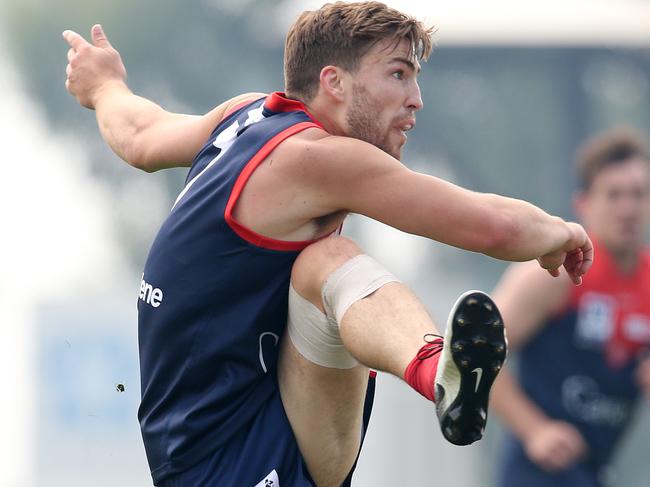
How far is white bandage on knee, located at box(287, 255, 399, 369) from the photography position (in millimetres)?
4441

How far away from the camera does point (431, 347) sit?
13.9 feet

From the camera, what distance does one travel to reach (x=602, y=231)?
787 cm

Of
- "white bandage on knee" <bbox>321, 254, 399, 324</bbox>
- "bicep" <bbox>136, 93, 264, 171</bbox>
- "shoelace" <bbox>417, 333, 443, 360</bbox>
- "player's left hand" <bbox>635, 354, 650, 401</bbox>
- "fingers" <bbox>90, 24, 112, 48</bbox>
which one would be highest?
"fingers" <bbox>90, 24, 112, 48</bbox>

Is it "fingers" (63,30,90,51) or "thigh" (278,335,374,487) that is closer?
"thigh" (278,335,374,487)

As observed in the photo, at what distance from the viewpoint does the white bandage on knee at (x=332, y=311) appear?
444cm

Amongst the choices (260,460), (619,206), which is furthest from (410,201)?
(619,206)

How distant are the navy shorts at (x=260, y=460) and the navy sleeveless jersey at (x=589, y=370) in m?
2.94

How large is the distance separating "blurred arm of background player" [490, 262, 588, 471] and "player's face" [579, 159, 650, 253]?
1.44ft

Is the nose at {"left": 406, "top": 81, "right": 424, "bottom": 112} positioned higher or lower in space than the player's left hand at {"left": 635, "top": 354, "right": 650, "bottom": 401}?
higher

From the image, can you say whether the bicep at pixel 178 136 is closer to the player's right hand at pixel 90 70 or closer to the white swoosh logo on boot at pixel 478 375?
the player's right hand at pixel 90 70

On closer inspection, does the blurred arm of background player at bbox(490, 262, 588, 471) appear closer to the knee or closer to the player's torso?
the player's torso

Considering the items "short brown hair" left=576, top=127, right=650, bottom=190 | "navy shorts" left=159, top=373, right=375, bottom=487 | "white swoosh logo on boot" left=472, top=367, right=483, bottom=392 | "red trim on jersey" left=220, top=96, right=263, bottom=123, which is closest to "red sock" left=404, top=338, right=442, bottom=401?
"white swoosh logo on boot" left=472, top=367, right=483, bottom=392

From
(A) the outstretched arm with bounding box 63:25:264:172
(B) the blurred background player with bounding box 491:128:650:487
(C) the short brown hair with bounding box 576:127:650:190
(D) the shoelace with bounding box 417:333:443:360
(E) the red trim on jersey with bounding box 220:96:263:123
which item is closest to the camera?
(D) the shoelace with bounding box 417:333:443:360

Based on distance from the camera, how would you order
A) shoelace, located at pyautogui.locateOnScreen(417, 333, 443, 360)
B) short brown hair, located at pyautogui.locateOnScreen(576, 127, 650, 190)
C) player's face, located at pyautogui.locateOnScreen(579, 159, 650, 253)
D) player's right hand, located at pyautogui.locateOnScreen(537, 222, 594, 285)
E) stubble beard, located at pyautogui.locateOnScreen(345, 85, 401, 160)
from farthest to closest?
short brown hair, located at pyautogui.locateOnScreen(576, 127, 650, 190) → player's face, located at pyautogui.locateOnScreen(579, 159, 650, 253) → stubble beard, located at pyautogui.locateOnScreen(345, 85, 401, 160) → player's right hand, located at pyautogui.locateOnScreen(537, 222, 594, 285) → shoelace, located at pyautogui.locateOnScreen(417, 333, 443, 360)
